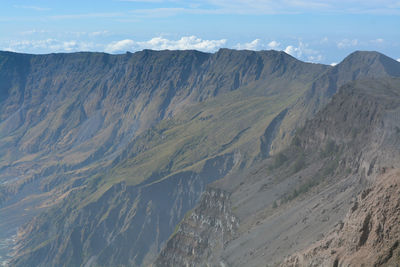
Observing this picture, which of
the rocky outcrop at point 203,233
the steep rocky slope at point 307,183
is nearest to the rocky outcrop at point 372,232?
the steep rocky slope at point 307,183

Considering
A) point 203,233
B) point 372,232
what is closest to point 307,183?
point 203,233

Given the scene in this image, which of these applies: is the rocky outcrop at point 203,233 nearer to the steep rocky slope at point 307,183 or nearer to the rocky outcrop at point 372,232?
the steep rocky slope at point 307,183

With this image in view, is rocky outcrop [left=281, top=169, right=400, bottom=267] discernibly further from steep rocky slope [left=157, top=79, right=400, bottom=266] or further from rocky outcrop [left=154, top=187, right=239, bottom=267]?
rocky outcrop [left=154, top=187, right=239, bottom=267]

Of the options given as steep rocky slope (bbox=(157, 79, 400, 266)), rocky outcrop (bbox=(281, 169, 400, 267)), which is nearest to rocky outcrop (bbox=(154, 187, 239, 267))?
steep rocky slope (bbox=(157, 79, 400, 266))

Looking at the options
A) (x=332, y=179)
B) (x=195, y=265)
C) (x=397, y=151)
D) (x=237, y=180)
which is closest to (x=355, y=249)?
(x=397, y=151)

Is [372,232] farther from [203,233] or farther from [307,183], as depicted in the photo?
[203,233]

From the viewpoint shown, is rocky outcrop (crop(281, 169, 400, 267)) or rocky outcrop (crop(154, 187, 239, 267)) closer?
rocky outcrop (crop(281, 169, 400, 267))
